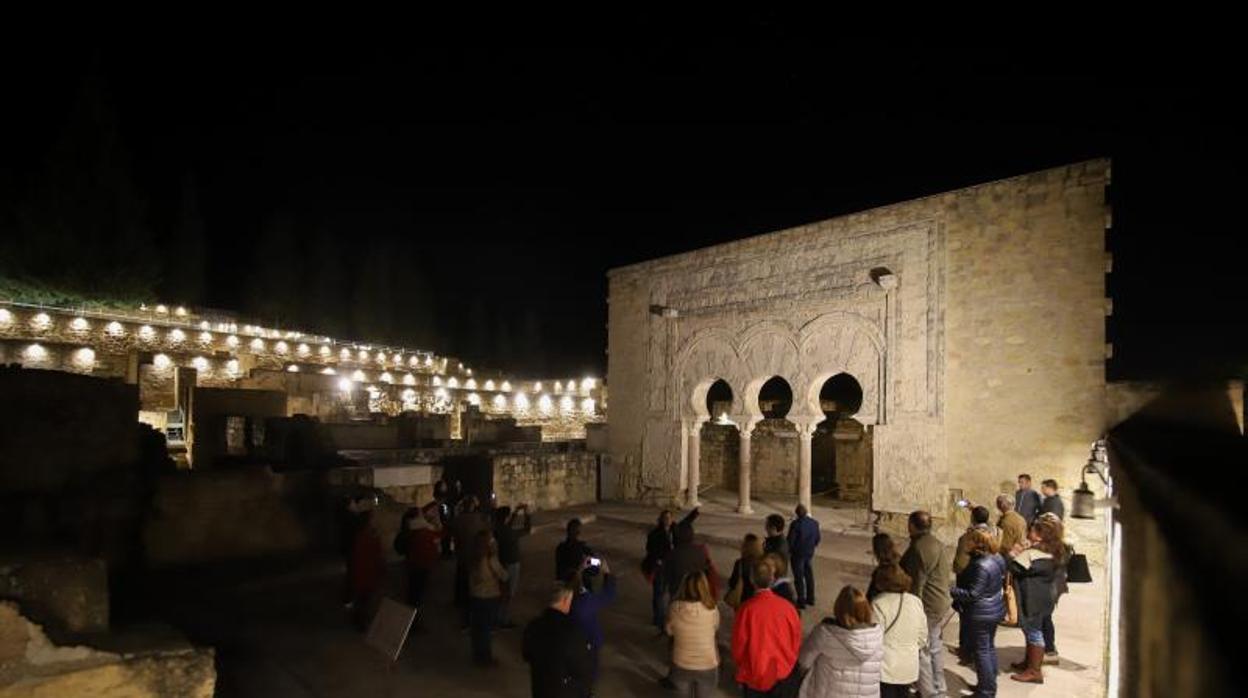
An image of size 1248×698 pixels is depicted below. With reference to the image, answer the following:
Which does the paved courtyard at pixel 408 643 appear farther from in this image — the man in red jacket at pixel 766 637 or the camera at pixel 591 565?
the man in red jacket at pixel 766 637

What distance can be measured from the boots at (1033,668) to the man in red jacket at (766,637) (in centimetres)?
315

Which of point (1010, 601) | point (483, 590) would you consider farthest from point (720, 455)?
point (483, 590)

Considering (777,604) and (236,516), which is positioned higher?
(777,604)

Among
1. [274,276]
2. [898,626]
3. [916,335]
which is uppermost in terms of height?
[274,276]

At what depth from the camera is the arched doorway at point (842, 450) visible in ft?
59.6

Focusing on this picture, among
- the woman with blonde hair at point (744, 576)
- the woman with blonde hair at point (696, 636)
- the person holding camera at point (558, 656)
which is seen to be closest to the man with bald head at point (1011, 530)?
the woman with blonde hair at point (744, 576)

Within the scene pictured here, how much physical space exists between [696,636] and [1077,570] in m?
4.73

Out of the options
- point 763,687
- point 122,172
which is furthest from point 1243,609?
point 122,172

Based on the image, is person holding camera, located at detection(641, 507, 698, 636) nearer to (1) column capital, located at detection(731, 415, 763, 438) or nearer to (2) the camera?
(2) the camera

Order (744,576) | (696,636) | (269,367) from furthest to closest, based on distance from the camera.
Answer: (269,367)
(744,576)
(696,636)

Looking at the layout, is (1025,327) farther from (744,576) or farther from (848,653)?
(848,653)

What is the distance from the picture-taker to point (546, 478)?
51.9 ft

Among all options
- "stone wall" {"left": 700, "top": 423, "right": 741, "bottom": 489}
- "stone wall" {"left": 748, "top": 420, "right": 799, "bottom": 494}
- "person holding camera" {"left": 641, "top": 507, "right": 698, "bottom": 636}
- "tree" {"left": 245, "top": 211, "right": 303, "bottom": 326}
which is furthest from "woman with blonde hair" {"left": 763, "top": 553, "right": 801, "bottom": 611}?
"tree" {"left": 245, "top": 211, "right": 303, "bottom": 326}

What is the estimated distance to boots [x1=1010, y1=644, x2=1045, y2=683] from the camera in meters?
5.80
